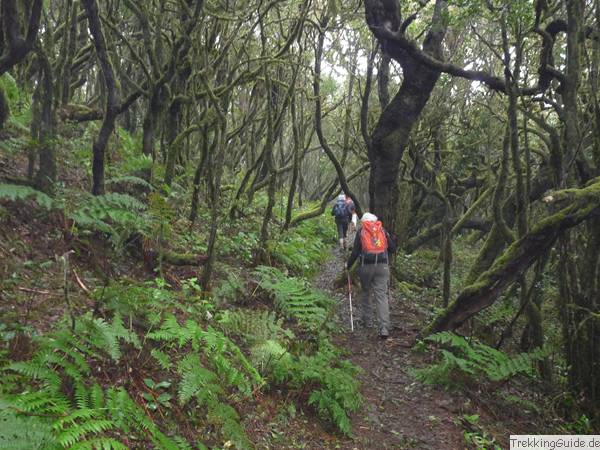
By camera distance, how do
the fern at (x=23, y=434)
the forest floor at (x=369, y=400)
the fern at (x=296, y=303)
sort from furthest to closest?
1. the fern at (x=296, y=303)
2. the forest floor at (x=369, y=400)
3. the fern at (x=23, y=434)

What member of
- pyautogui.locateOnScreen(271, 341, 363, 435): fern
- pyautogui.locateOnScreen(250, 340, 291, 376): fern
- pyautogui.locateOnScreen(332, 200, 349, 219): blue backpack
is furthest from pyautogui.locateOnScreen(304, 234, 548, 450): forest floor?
pyautogui.locateOnScreen(332, 200, 349, 219): blue backpack

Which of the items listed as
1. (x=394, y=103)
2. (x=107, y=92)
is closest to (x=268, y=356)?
(x=107, y=92)

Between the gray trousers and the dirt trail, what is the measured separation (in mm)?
247

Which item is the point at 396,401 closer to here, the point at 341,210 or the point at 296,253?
the point at 296,253

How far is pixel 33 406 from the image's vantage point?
2504mm

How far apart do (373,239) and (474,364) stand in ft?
8.27

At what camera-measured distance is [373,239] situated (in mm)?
7266

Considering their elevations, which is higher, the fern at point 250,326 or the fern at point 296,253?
the fern at point 296,253

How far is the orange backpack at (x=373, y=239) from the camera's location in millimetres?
7270

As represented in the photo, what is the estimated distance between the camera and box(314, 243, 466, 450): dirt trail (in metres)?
4.52

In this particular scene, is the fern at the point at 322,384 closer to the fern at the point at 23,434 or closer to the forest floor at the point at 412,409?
the forest floor at the point at 412,409

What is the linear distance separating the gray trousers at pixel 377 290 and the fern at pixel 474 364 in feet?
4.35

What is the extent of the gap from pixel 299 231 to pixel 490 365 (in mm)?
8543

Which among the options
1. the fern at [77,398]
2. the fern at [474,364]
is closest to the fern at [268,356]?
the fern at [77,398]
